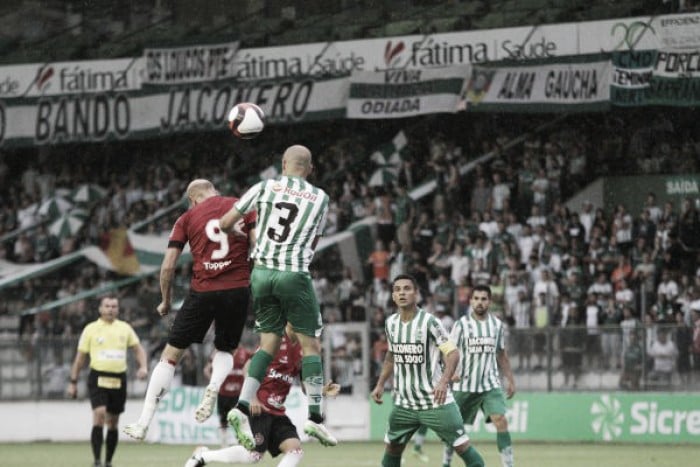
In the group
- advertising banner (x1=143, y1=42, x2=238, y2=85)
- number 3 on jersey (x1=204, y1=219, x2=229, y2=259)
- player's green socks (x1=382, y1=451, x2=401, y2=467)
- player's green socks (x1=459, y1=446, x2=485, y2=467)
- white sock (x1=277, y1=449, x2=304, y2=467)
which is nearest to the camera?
number 3 on jersey (x1=204, y1=219, x2=229, y2=259)

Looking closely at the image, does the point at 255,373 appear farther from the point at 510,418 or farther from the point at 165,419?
the point at 165,419

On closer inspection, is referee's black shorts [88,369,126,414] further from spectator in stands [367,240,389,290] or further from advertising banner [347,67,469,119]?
advertising banner [347,67,469,119]

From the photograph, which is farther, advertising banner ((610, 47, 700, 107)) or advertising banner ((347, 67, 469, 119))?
advertising banner ((347, 67, 469, 119))

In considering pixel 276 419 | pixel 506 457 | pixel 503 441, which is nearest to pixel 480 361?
pixel 503 441

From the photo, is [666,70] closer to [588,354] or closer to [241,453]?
[588,354]

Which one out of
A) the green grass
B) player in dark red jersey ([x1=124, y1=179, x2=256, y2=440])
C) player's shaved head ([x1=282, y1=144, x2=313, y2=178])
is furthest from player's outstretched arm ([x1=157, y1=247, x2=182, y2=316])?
the green grass

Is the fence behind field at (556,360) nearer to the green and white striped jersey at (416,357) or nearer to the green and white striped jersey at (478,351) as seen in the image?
the green and white striped jersey at (478,351)

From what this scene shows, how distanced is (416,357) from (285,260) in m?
2.11

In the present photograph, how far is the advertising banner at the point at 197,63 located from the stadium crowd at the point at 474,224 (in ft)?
8.96

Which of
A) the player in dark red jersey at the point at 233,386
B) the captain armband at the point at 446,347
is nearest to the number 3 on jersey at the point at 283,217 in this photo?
the captain armband at the point at 446,347

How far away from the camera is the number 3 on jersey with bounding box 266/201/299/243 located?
475 inches

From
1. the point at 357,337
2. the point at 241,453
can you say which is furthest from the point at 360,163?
the point at 241,453

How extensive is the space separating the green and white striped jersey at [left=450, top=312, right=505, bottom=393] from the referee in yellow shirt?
4.50 meters

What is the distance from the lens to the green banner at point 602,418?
81.7 feet
